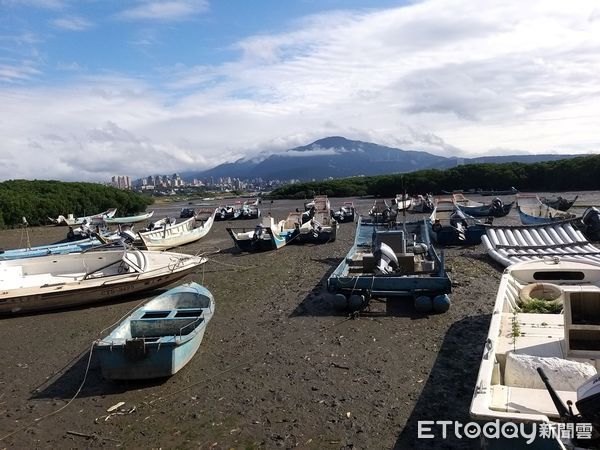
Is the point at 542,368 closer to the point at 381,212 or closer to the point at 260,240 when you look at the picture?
the point at 260,240

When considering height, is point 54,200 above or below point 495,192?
above

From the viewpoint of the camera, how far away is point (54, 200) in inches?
1940

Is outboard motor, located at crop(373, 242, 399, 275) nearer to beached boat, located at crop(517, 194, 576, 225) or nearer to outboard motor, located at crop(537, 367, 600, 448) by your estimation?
outboard motor, located at crop(537, 367, 600, 448)

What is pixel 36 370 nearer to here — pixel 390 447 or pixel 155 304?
pixel 155 304

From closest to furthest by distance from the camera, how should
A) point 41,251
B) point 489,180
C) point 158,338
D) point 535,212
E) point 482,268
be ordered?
1. point 158,338
2. point 482,268
3. point 41,251
4. point 535,212
5. point 489,180

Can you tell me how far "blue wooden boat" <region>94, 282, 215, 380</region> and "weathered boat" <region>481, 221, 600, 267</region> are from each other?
1160cm

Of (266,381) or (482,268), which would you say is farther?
(482,268)

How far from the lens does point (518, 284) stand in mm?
9977

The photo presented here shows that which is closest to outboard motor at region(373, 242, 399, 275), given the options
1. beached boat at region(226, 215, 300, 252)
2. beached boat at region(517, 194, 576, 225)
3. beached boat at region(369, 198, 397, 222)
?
beached boat at region(369, 198, 397, 222)

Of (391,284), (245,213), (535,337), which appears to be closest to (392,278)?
(391,284)

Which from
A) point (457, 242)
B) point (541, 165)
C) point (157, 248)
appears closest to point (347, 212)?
point (457, 242)

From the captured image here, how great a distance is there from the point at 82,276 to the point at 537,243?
16.7m

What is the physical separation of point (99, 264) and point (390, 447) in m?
12.8

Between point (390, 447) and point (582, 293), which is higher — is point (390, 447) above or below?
below
